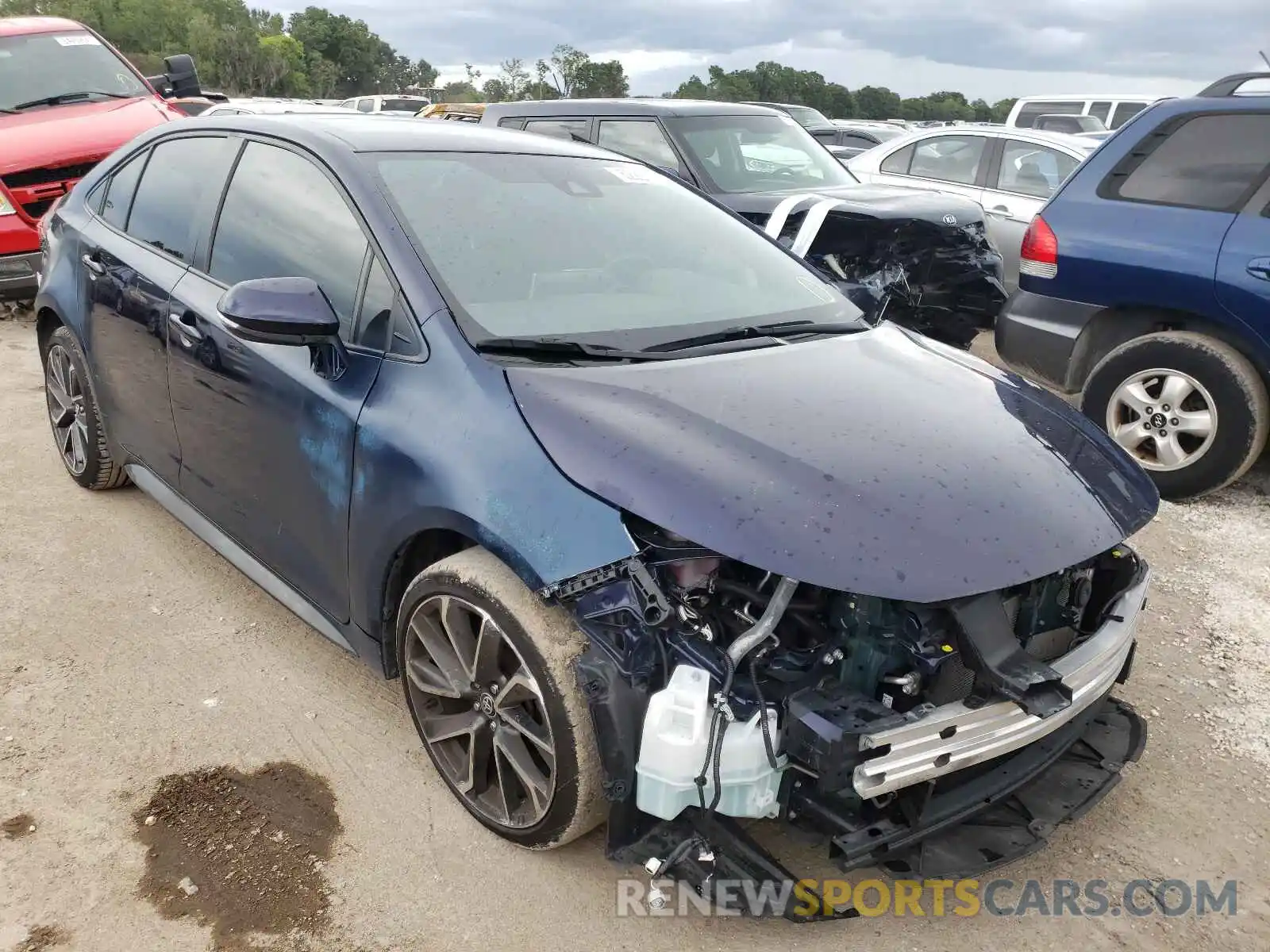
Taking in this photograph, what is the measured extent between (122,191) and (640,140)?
377 cm

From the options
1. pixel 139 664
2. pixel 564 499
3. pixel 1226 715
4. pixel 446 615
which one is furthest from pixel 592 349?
pixel 1226 715

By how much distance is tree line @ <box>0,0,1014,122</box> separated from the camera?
2152 inches

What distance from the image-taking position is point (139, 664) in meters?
3.25

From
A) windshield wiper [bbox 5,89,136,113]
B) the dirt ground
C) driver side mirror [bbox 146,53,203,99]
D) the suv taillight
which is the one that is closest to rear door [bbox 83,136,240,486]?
the dirt ground

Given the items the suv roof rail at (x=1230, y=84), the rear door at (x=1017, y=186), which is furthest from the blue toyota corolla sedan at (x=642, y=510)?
the rear door at (x=1017, y=186)

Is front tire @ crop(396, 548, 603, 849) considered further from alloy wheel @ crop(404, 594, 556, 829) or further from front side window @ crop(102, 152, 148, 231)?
front side window @ crop(102, 152, 148, 231)

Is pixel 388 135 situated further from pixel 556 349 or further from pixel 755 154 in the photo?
pixel 755 154

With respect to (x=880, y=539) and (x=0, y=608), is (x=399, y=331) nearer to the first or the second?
(x=880, y=539)

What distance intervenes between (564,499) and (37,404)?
16.4 ft

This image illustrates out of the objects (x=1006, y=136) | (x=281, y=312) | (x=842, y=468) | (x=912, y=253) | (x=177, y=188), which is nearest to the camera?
(x=842, y=468)

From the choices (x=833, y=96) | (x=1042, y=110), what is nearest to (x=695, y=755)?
(x=1042, y=110)

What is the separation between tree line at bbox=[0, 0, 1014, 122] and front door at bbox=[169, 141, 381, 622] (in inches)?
1789

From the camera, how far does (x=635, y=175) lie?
3529mm

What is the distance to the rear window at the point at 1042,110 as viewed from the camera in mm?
14500
